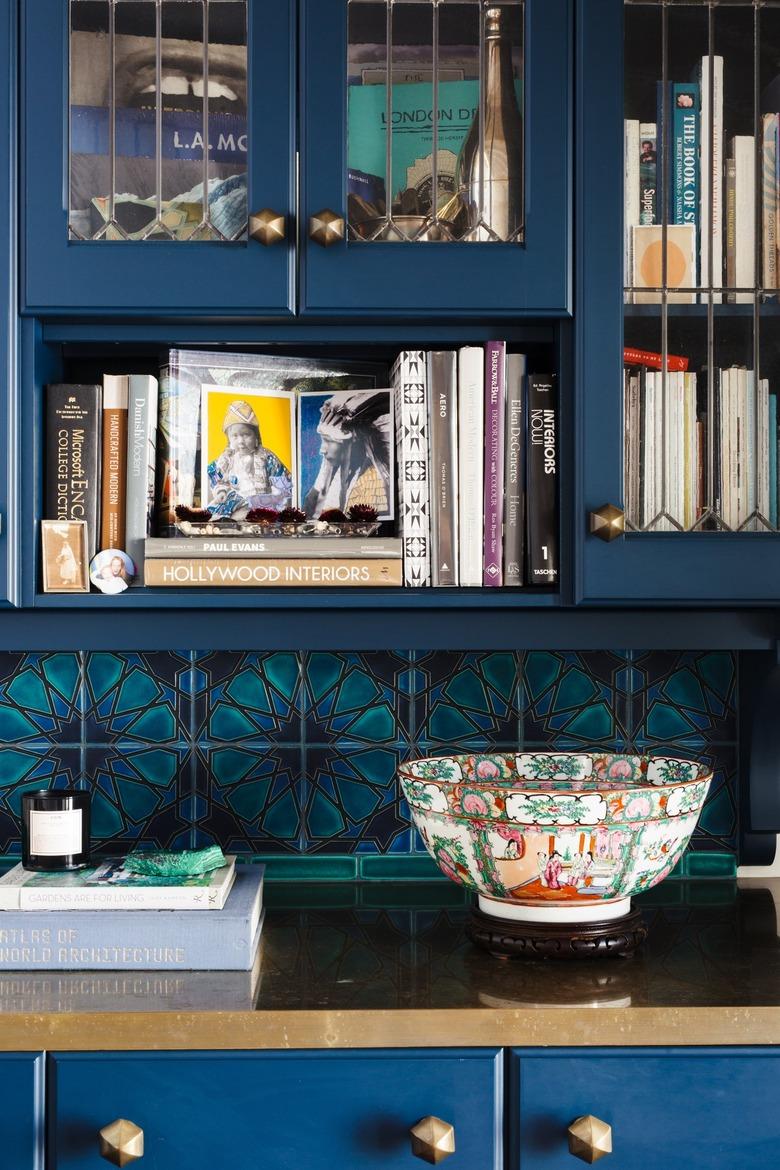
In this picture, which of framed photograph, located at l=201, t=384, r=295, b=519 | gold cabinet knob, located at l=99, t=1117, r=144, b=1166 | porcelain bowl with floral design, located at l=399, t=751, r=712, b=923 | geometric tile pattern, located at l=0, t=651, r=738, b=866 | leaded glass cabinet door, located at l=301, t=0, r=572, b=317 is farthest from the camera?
geometric tile pattern, located at l=0, t=651, r=738, b=866

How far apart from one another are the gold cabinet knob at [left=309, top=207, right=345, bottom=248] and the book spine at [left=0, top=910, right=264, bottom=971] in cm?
76

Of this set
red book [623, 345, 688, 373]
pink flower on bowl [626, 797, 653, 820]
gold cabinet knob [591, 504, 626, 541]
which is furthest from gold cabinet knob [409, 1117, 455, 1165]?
red book [623, 345, 688, 373]

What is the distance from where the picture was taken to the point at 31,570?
4.09 ft

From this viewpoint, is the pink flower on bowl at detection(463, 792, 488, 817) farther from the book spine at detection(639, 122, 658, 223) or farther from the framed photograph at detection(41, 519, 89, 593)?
the book spine at detection(639, 122, 658, 223)

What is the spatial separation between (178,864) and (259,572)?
0.35 m

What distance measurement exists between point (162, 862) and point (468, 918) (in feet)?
1.29

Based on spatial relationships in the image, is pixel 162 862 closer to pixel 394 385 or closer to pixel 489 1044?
pixel 489 1044

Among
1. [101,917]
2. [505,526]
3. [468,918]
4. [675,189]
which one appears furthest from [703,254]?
[101,917]

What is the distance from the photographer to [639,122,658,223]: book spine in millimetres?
1250

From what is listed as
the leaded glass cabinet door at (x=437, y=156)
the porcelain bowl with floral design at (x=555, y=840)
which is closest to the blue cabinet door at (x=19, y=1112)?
the porcelain bowl with floral design at (x=555, y=840)

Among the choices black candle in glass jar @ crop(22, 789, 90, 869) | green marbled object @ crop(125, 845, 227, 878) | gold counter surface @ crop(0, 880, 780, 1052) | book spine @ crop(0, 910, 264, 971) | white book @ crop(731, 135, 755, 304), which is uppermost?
white book @ crop(731, 135, 755, 304)

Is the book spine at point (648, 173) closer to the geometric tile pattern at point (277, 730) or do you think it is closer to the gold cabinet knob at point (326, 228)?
the gold cabinet knob at point (326, 228)

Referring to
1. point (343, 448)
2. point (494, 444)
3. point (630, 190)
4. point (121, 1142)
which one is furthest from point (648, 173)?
point (121, 1142)

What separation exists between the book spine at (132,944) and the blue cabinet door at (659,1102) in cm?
32
